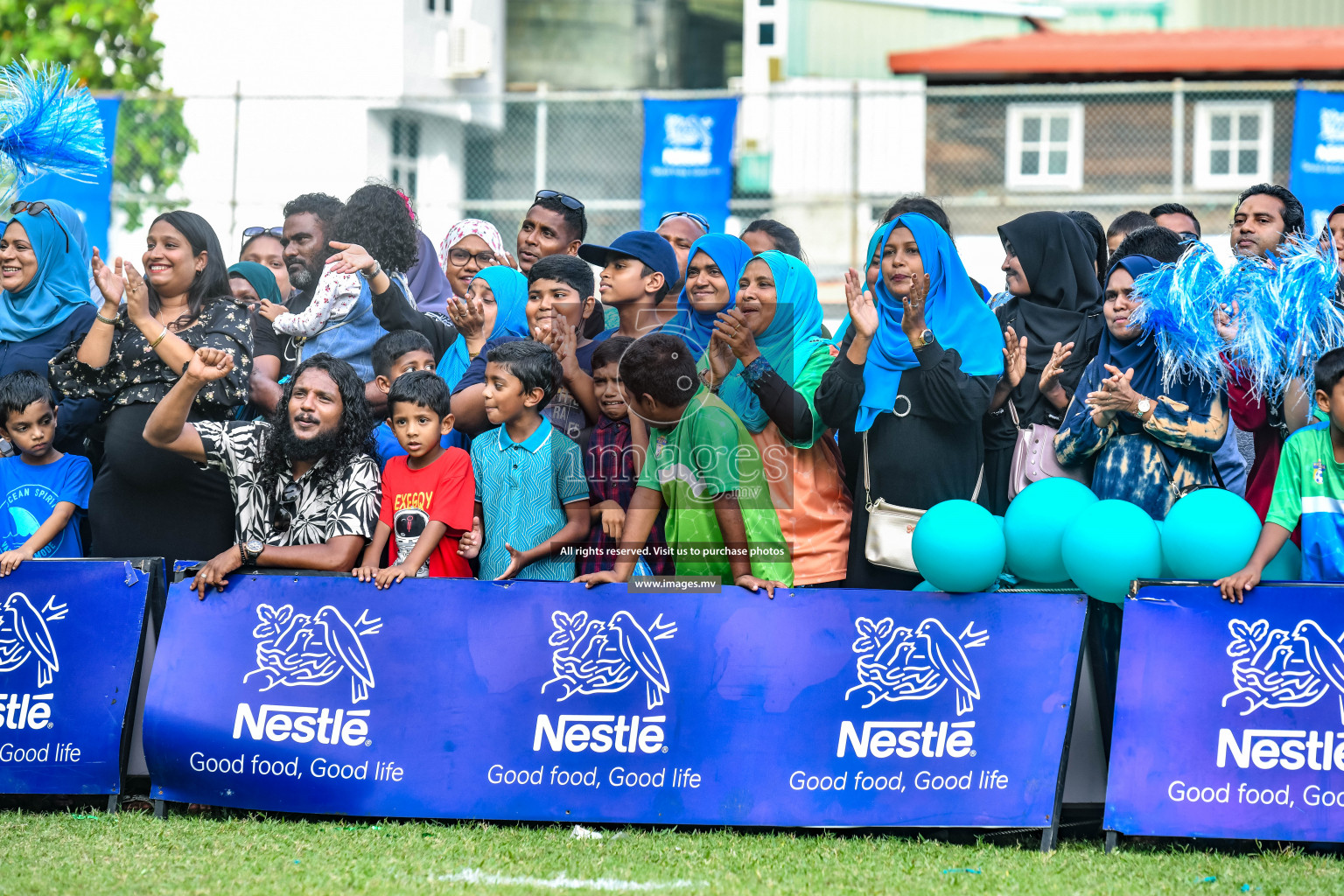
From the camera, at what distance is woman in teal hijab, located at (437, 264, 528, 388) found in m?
5.77

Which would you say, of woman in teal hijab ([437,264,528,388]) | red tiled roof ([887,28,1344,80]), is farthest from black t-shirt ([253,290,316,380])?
red tiled roof ([887,28,1344,80])

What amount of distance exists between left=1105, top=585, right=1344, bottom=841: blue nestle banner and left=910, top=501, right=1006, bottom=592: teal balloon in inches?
19.2

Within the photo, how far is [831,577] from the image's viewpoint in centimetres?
500

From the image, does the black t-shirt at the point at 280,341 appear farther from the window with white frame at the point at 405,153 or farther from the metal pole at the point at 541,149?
the window with white frame at the point at 405,153

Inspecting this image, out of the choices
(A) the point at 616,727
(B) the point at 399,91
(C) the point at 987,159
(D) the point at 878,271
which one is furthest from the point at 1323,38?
(A) the point at 616,727

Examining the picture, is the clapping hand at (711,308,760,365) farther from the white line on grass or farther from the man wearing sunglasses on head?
the white line on grass

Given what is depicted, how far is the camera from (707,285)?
521 cm

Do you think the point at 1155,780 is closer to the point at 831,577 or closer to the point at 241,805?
the point at 831,577

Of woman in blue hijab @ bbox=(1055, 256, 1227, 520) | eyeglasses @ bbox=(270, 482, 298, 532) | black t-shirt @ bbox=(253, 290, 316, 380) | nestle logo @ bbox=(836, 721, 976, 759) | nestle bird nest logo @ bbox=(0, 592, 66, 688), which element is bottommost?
nestle logo @ bbox=(836, 721, 976, 759)

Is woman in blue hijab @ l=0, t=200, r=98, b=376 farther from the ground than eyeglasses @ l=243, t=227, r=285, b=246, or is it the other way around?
eyeglasses @ l=243, t=227, r=285, b=246

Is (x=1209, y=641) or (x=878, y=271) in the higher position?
(x=878, y=271)

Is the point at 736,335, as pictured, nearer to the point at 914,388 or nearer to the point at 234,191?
the point at 914,388

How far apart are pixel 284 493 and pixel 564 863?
1791 mm

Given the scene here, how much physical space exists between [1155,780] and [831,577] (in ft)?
4.18
